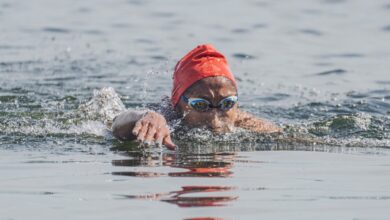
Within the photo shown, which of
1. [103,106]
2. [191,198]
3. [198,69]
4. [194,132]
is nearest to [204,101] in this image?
[194,132]

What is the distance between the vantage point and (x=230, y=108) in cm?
1076

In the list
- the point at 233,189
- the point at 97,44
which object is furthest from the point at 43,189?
the point at 97,44

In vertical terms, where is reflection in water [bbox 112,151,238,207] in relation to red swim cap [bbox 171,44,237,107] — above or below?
below

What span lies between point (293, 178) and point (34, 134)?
3.52 m

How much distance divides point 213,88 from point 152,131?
2.08 m

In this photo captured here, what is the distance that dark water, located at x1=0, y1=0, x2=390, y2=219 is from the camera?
7633mm

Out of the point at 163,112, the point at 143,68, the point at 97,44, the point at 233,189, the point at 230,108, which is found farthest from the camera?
the point at 97,44

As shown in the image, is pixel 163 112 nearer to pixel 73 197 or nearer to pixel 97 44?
pixel 73 197

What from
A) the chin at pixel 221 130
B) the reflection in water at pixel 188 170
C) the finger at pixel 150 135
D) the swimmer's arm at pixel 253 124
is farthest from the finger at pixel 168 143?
the swimmer's arm at pixel 253 124

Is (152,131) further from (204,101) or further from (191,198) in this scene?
(204,101)

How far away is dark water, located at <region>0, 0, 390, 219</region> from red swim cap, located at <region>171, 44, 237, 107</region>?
64cm

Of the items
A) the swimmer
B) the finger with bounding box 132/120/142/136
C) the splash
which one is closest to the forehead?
the swimmer

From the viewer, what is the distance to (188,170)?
8.85 m

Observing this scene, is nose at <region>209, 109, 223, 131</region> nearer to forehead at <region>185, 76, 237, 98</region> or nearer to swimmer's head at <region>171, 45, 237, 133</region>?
swimmer's head at <region>171, 45, 237, 133</region>
